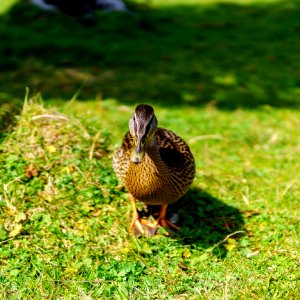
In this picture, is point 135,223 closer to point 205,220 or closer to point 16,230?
point 205,220

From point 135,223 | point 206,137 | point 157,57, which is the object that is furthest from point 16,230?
point 157,57

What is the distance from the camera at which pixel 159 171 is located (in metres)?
Answer: 4.05

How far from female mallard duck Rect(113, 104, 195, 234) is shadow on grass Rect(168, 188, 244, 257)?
8.7 inches

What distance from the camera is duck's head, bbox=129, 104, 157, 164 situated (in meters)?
3.54

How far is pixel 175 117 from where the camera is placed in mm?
7859

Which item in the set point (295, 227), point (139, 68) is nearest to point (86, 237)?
point (295, 227)

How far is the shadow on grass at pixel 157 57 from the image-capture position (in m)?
8.71

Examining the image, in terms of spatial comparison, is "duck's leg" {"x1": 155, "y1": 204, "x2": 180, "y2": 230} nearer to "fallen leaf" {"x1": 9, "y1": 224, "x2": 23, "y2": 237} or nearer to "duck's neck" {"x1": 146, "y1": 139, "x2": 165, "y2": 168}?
"duck's neck" {"x1": 146, "y1": 139, "x2": 165, "y2": 168}

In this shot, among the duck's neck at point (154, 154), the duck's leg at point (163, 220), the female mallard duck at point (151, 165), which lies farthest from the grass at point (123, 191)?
the duck's neck at point (154, 154)

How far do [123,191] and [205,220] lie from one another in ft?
2.80

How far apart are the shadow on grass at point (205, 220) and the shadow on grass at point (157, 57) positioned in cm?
331

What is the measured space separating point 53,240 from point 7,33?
7.37 metres

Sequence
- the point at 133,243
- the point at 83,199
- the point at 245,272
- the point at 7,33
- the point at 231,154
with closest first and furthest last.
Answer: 1. the point at 245,272
2. the point at 133,243
3. the point at 83,199
4. the point at 231,154
5. the point at 7,33

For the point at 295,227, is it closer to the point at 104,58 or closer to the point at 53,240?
the point at 53,240
